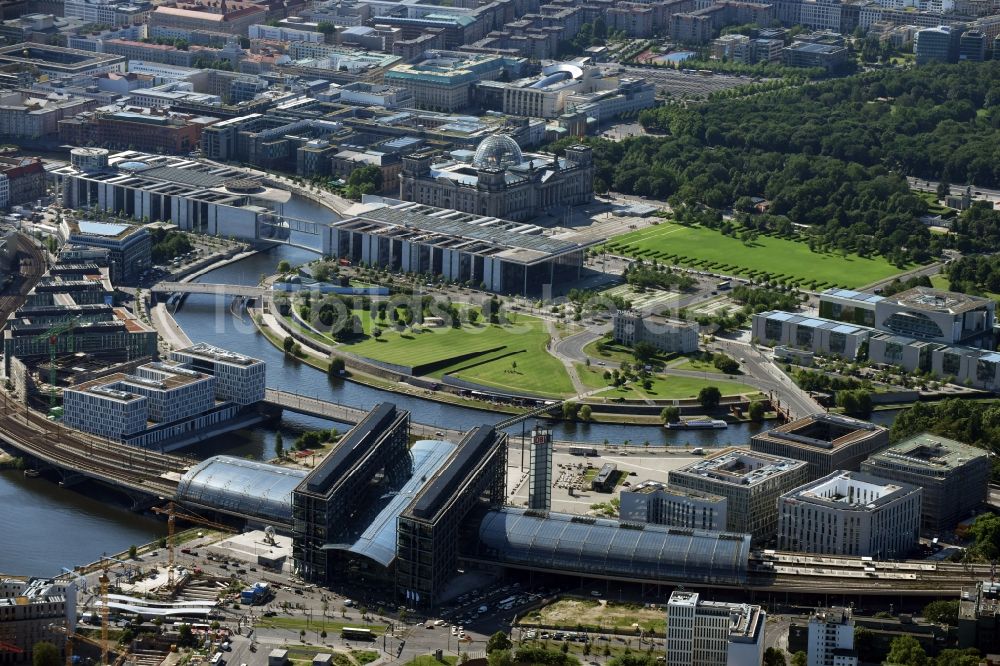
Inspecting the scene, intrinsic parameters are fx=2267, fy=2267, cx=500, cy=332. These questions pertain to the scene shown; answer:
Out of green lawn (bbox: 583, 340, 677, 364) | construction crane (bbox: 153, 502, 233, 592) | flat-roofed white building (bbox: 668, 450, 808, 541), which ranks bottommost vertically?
construction crane (bbox: 153, 502, 233, 592)

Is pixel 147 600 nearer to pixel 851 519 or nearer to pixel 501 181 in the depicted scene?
pixel 851 519

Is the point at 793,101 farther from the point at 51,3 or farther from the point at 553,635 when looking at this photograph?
the point at 553,635

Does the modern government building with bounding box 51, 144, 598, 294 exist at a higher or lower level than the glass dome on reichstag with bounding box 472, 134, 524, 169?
lower

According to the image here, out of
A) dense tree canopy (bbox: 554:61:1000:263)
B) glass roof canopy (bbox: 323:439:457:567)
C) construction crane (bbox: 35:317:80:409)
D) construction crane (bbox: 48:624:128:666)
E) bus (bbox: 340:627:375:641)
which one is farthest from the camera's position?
dense tree canopy (bbox: 554:61:1000:263)

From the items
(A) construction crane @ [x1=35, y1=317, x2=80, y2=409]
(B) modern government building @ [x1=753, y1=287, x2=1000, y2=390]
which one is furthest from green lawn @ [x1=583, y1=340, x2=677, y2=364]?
(A) construction crane @ [x1=35, y1=317, x2=80, y2=409]

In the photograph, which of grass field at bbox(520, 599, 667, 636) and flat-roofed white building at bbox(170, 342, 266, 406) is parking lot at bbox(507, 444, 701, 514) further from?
flat-roofed white building at bbox(170, 342, 266, 406)

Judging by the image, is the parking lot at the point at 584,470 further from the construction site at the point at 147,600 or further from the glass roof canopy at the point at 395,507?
the construction site at the point at 147,600

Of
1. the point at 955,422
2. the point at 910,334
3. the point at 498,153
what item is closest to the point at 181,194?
the point at 498,153
